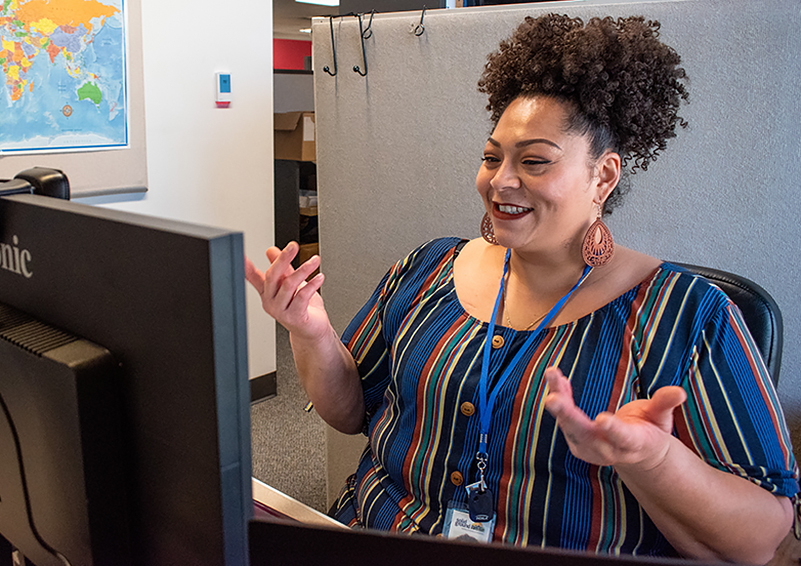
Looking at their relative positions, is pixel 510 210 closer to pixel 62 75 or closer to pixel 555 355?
pixel 555 355

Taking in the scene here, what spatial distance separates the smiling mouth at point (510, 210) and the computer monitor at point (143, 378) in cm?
79

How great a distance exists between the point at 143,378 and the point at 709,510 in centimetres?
76

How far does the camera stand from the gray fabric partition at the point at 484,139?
1.30m

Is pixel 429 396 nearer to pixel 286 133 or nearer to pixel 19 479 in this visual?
pixel 19 479

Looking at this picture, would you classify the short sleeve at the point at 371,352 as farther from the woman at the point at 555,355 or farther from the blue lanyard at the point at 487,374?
the blue lanyard at the point at 487,374

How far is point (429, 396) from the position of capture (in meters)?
1.18

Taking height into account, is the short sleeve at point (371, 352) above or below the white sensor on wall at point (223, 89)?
below

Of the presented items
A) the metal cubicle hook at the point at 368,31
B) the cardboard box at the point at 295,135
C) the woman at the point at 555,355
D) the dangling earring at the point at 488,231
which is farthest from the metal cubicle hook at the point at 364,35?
the cardboard box at the point at 295,135

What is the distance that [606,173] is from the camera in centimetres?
121

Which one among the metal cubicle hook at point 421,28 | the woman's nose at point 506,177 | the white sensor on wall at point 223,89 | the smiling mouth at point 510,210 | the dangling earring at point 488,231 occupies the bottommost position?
the dangling earring at point 488,231

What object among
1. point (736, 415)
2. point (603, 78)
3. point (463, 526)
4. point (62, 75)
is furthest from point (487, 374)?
point (62, 75)

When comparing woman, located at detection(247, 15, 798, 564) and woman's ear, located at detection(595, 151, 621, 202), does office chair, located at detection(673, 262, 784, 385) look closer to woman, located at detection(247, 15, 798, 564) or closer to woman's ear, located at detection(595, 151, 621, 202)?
woman, located at detection(247, 15, 798, 564)

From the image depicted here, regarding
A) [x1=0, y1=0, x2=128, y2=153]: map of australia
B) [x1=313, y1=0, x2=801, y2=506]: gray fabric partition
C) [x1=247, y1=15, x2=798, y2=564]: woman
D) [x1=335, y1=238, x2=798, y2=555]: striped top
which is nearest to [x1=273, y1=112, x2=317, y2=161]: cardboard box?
[x1=0, y1=0, x2=128, y2=153]: map of australia

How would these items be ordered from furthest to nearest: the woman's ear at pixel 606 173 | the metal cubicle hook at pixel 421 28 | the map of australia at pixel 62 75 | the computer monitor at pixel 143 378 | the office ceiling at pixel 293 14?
the office ceiling at pixel 293 14
the map of australia at pixel 62 75
the metal cubicle hook at pixel 421 28
the woman's ear at pixel 606 173
the computer monitor at pixel 143 378
